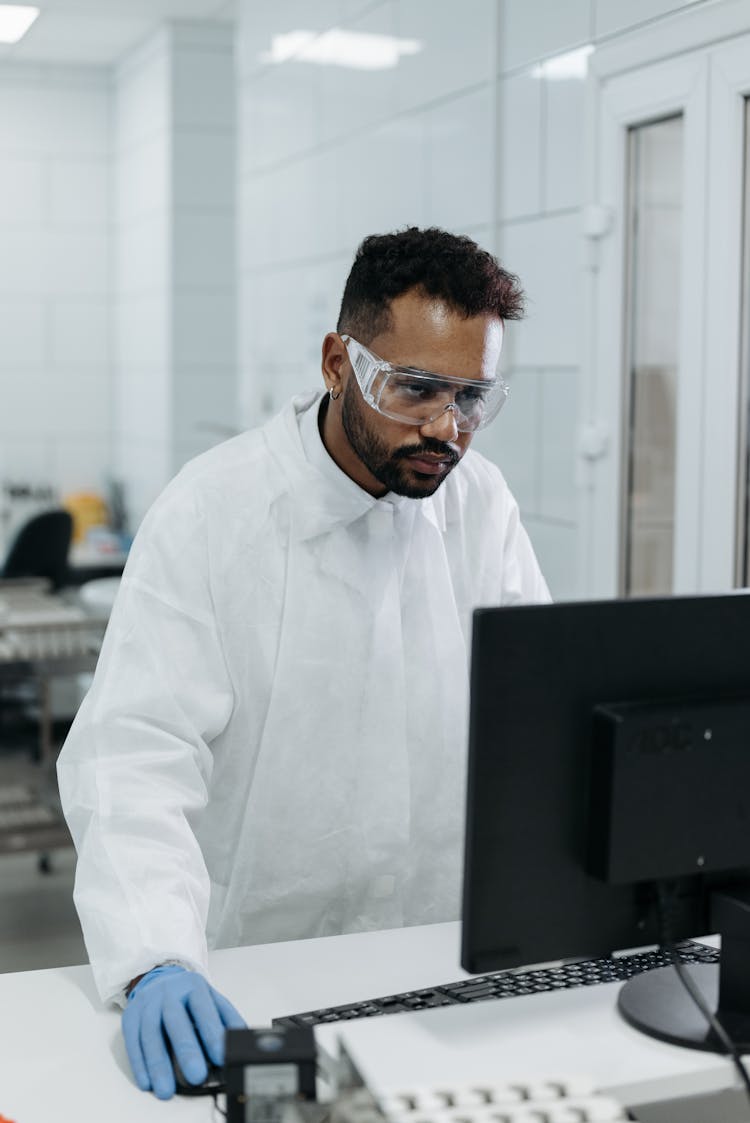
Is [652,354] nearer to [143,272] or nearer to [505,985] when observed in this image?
[505,985]

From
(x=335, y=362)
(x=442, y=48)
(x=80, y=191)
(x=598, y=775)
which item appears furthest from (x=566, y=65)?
(x=80, y=191)

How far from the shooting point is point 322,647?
1.54 m

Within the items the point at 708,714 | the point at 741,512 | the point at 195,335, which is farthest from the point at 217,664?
the point at 195,335

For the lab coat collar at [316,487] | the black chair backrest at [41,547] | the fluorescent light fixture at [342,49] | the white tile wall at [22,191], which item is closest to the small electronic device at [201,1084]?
the lab coat collar at [316,487]

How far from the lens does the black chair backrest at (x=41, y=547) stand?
4270 millimetres

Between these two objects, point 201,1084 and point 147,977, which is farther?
point 147,977

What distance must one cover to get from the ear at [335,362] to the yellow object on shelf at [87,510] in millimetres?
4115

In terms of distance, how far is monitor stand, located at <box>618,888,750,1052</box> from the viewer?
1047 mm

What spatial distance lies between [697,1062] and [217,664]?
682mm

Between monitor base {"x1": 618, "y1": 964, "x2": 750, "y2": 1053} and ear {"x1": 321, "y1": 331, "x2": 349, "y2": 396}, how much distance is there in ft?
2.44

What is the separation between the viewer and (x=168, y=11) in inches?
182

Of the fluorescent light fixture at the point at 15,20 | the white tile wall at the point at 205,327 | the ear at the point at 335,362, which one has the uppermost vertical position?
the fluorescent light fixture at the point at 15,20

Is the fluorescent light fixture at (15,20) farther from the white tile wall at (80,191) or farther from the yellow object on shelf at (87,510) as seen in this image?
the yellow object on shelf at (87,510)

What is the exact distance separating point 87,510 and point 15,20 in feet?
6.57
